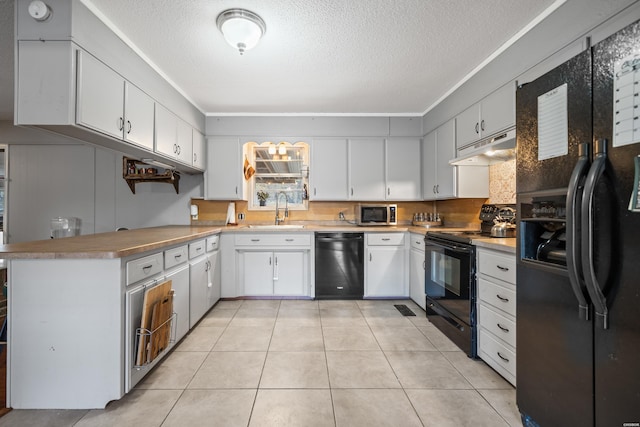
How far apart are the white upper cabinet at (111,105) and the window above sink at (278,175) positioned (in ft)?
5.53

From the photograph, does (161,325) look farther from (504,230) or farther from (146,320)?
(504,230)

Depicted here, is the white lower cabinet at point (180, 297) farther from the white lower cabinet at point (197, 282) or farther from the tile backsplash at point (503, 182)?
the tile backsplash at point (503, 182)

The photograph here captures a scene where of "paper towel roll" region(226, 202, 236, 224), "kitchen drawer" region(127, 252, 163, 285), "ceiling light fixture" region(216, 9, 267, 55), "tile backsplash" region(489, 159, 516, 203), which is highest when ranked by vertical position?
"ceiling light fixture" region(216, 9, 267, 55)

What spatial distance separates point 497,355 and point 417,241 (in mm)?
1466

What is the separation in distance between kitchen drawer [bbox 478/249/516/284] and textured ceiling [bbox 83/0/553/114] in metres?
1.61

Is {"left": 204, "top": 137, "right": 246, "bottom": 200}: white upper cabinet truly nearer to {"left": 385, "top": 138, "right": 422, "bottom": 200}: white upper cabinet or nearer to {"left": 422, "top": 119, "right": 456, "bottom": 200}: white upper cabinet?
{"left": 385, "top": 138, "right": 422, "bottom": 200}: white upper cabinet

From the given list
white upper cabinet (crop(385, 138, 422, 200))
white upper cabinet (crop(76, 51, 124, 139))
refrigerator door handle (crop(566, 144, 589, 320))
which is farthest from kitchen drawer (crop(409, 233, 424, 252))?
white upper cabinet (crop(76, 51, 124, 139))

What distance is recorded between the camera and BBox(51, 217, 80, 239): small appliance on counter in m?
3.63

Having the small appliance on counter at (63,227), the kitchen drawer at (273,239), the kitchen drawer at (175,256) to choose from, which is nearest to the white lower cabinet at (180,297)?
the kitchen drawer at (175,256)

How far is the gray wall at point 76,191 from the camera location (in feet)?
12.3

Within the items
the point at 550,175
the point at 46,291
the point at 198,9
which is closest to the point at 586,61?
the point at 550,175

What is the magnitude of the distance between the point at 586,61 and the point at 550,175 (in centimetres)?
44

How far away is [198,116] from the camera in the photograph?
3.48 metres

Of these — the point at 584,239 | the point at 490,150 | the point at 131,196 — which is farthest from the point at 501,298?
the point at 131,196
